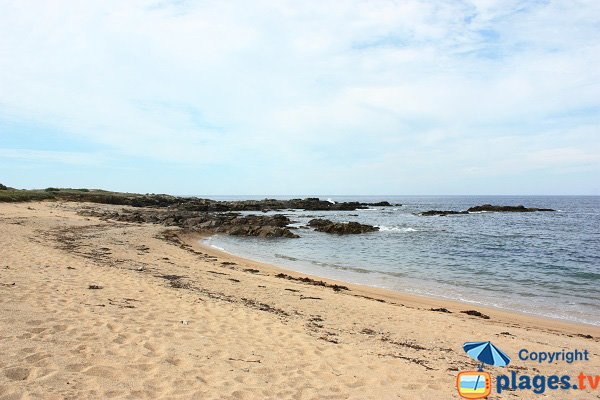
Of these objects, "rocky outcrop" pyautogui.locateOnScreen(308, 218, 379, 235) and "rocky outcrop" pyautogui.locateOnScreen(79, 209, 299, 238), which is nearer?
"rocky outcrop" pyautogui.locateOnScreen(79, 209, 299, 238)

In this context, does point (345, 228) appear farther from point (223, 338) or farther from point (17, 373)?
point (17, 373)

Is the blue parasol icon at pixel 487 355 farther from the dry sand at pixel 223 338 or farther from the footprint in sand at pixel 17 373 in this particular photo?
the footprint in sand at pixel 17 373

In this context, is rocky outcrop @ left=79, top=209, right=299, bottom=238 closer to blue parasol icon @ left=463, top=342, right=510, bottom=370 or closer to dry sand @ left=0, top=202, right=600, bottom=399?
dry sand @ left=0, top=202, right=600, bottom=399

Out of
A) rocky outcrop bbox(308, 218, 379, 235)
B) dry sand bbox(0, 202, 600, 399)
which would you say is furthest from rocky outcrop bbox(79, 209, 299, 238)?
dry sand bbox(0, 202, 600, 399)

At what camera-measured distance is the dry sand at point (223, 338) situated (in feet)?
15.3

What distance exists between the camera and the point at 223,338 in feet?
21.5

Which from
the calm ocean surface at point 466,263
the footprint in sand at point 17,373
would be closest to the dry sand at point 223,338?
the footprint in sand at point 17,373

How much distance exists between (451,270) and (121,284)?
15.3m

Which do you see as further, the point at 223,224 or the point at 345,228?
the point at 223,224

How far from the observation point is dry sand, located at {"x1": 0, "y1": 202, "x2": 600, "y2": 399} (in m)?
4.66

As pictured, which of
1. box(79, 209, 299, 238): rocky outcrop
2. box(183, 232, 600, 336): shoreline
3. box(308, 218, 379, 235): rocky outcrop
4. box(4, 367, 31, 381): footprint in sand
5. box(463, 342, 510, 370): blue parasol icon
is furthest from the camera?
box(308, 218, 379, 235): rocky outcrop

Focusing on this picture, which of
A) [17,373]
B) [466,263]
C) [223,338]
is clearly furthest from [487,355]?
[466,263]

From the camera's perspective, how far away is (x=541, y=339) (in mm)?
8609

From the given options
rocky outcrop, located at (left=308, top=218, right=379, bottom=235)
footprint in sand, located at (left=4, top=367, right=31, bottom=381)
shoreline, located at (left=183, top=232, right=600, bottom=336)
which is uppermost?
footprint in sand, located at (left=4, top=367, right=31, bottom=381)
